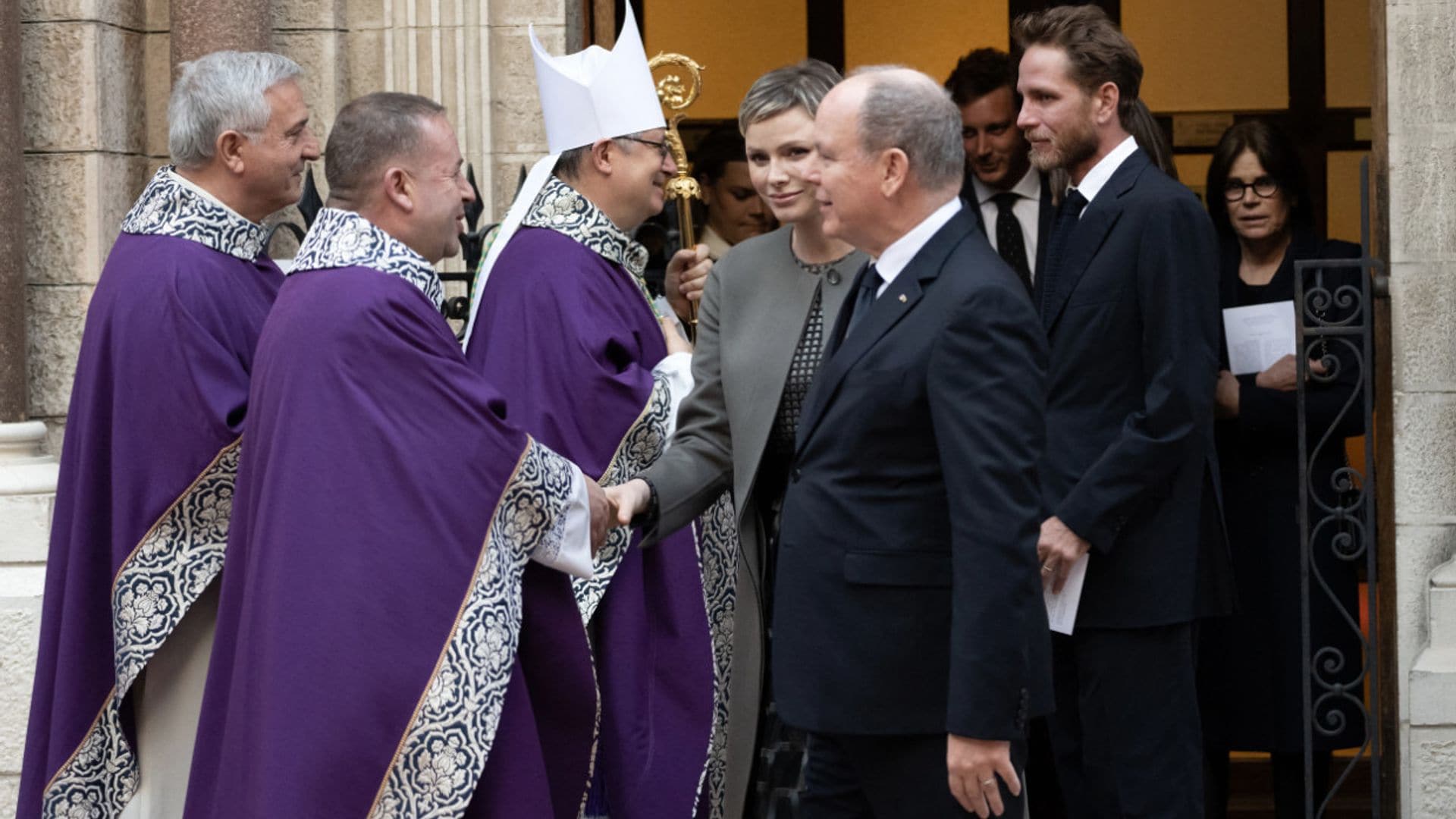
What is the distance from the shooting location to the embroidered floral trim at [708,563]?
4.36 metres

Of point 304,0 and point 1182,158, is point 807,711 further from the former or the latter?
point 1182,158

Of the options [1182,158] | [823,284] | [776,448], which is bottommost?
[776,448]

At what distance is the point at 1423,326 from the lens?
16.2 ft

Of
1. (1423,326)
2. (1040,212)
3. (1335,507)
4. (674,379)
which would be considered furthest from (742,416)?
(1423,326)

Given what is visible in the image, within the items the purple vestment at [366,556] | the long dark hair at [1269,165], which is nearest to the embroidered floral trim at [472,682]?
the purple vestment at [366,556]

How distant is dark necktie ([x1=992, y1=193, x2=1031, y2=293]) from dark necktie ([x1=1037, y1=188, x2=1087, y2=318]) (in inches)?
26.8

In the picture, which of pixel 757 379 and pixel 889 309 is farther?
pixel 757 379

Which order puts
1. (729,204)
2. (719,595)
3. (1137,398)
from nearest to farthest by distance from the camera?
(1137,398)
(719,595)
(729,204)

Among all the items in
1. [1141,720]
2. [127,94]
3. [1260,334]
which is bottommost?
[1141,720]

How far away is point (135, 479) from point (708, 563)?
1291mm

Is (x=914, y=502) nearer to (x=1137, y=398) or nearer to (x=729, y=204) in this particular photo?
(x=1137, y=398)

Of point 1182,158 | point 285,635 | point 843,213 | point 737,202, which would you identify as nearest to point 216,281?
point 285,635

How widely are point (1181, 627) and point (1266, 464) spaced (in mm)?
912

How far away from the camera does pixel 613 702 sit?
4.36 m
